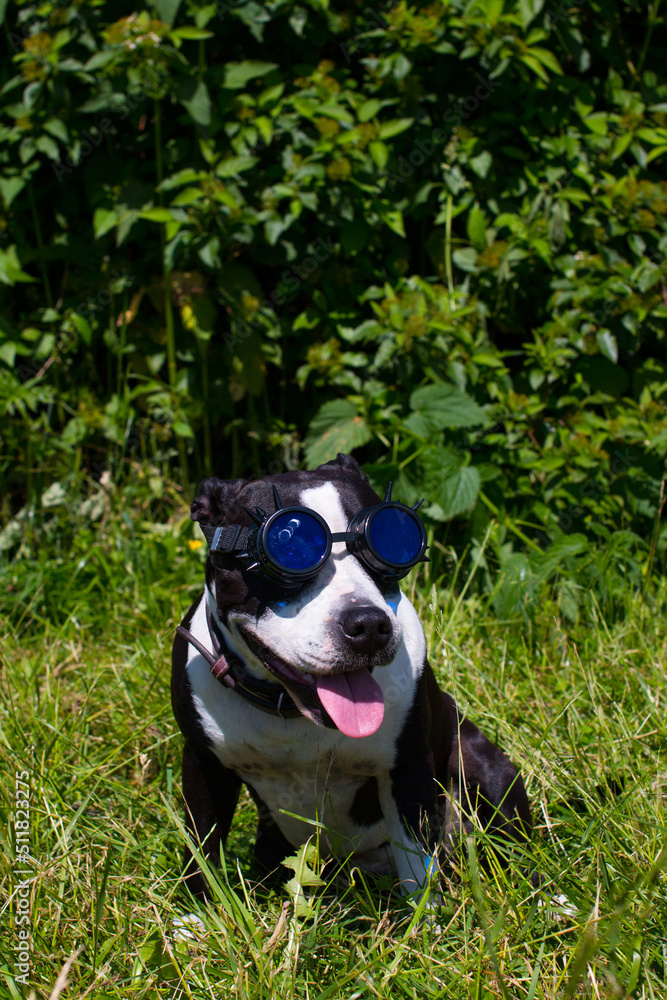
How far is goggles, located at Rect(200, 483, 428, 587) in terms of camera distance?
1590 mm

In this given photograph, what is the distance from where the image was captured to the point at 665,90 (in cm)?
385

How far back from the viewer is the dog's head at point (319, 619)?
155 centimetres

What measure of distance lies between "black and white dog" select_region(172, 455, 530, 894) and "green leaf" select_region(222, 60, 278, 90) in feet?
7.26

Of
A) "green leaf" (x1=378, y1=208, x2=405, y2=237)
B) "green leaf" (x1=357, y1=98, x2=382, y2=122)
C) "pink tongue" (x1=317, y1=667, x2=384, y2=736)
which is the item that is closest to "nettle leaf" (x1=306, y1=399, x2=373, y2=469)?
"green leaf" (x1=378, y1=208, x2=405, y2=237)

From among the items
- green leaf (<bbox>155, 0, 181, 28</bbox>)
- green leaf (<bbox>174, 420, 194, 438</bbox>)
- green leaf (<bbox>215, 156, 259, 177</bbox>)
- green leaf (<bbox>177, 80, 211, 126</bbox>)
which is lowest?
green leaf (<bbox>174, 420, 194, 438</bbox>)

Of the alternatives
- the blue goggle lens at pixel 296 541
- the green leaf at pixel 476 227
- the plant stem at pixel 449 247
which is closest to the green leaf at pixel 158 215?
the plant stem at pixel 449 247

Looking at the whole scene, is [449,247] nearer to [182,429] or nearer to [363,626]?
[182,429]

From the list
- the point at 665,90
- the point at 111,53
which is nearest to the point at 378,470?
Answer: the point at 111,53

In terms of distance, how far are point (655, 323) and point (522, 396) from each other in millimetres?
728

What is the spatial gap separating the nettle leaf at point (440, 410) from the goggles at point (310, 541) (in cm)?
150

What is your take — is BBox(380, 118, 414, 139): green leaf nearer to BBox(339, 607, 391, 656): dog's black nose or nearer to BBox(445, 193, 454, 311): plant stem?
BBox(445, 193, 454, 311): plant stem

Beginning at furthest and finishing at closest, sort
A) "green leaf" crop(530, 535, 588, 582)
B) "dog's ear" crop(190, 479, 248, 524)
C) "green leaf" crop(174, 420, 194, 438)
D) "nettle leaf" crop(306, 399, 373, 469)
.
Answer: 1. "green leaf" crop(174, 420, 194, 438)
2. "nettle leaf" crop(306, 399, 373, 469)
3. "green leaf" crop(530, 535, 588, 582)
4. "dog's ear" crop(190, 479, 248, 524)

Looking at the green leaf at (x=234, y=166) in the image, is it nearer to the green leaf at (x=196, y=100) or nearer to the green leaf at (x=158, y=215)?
the green leaf at (x=196, y=100)

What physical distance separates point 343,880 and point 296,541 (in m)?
0.90
